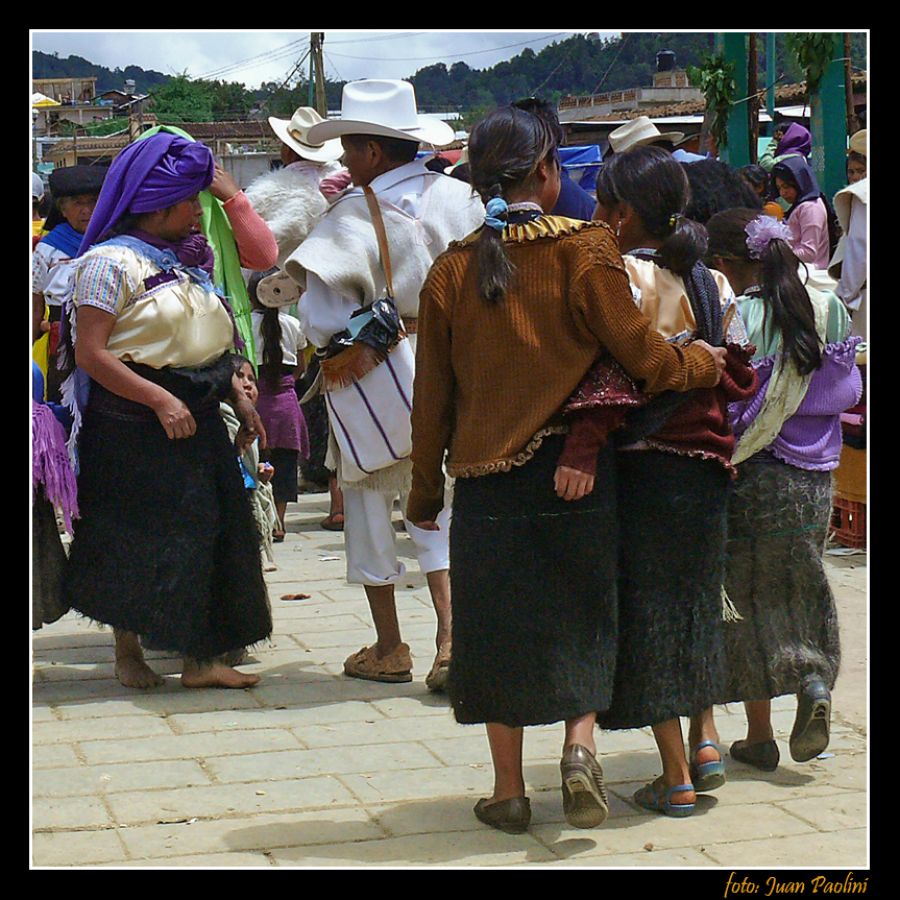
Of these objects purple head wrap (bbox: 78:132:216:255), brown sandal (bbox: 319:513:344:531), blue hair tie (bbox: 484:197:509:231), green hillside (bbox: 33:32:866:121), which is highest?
green hillside (bbox: 33:32:866:121)

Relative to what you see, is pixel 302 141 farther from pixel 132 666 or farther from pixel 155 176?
pixel 132 666

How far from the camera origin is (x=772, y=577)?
4453 mm

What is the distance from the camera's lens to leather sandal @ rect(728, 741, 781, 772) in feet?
14.9

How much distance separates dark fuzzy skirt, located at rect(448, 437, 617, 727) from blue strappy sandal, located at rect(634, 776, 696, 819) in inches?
16.2

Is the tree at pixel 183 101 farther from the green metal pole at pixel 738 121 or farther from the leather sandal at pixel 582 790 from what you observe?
the leather sandal at pixel 582 790

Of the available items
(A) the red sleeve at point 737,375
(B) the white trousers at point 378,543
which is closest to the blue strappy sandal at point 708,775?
(A) the red sleeve at point 737,375

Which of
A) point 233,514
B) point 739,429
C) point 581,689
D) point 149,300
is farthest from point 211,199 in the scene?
point 581,689

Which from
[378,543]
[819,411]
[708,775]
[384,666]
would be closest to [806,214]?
[378,543]

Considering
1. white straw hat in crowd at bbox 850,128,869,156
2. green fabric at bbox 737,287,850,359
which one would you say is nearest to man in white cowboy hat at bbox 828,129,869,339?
white straw hat in crowd at bbox 850,128,869,156

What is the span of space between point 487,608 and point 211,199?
260 cm

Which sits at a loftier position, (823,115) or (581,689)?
(823,115)

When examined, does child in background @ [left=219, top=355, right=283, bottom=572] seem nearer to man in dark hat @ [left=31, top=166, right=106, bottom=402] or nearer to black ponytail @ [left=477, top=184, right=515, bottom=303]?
man in dark hat @ [left=31, top=166, right=106, bottom=402]

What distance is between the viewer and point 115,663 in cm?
579
